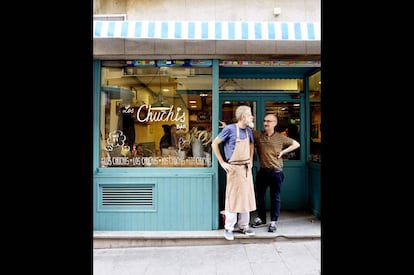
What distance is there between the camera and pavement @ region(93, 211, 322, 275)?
4.89 m

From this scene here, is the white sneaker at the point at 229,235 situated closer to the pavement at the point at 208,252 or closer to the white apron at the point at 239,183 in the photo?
the pavement at the point at 208,252

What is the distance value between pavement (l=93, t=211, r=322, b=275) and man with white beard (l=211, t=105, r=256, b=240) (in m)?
0.30

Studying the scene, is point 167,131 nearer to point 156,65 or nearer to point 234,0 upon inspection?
point 156,65

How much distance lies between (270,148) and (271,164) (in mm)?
273

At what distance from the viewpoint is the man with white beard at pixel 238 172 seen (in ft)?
18.8

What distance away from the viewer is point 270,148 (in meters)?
6.21

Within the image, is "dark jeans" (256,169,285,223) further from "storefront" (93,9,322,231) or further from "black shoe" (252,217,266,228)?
"storefront" (93,9,322,231)

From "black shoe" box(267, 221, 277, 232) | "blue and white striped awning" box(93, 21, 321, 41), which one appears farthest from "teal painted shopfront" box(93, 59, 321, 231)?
"black shoe" box(267, 221, 277, 232)

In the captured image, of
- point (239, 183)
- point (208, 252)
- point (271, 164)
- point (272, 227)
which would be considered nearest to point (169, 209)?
point (208, 252)

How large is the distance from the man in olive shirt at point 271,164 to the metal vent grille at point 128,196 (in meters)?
1.90
